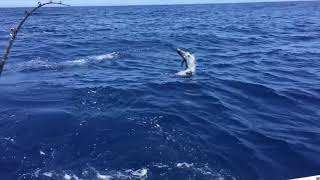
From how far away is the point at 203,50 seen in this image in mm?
25875

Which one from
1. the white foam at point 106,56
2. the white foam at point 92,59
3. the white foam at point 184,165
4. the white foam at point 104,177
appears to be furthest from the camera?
the white foam at point 106,56

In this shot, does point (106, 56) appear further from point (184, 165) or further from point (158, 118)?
point (184, 165)

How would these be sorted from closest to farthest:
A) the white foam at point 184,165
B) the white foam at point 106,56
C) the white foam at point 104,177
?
the white foam at point 104,177
the white foam at point 184,165
the white foam at point 106,56

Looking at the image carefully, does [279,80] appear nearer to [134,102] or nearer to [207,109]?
[207,109]

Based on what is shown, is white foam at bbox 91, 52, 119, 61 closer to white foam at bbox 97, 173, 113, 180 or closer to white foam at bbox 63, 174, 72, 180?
white foam at bbox 63, 174, 72, 180

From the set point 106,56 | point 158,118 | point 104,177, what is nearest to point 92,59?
point 106,56

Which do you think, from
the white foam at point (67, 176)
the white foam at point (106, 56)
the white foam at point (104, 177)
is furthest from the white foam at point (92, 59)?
the white foam at point (104, 177)

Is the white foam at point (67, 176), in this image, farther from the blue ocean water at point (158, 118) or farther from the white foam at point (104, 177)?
the white foam at point (104, 177)

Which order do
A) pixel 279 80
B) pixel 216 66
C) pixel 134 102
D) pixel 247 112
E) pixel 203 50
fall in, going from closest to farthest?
pixel 247 112, pixel 134 102, pixel 279 80, pixel 216 66, pixel 203 50

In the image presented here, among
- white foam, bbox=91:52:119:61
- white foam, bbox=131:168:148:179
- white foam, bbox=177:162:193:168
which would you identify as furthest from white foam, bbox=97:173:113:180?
white foam, bbox=91:52:119:61

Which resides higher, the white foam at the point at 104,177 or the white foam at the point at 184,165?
the white foam at the point at 104,177

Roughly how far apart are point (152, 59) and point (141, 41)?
24.7 ft

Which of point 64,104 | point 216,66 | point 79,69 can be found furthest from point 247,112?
point 79,69

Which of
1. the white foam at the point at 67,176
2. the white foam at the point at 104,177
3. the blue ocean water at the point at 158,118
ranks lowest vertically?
the white foam at the point at 104,177
